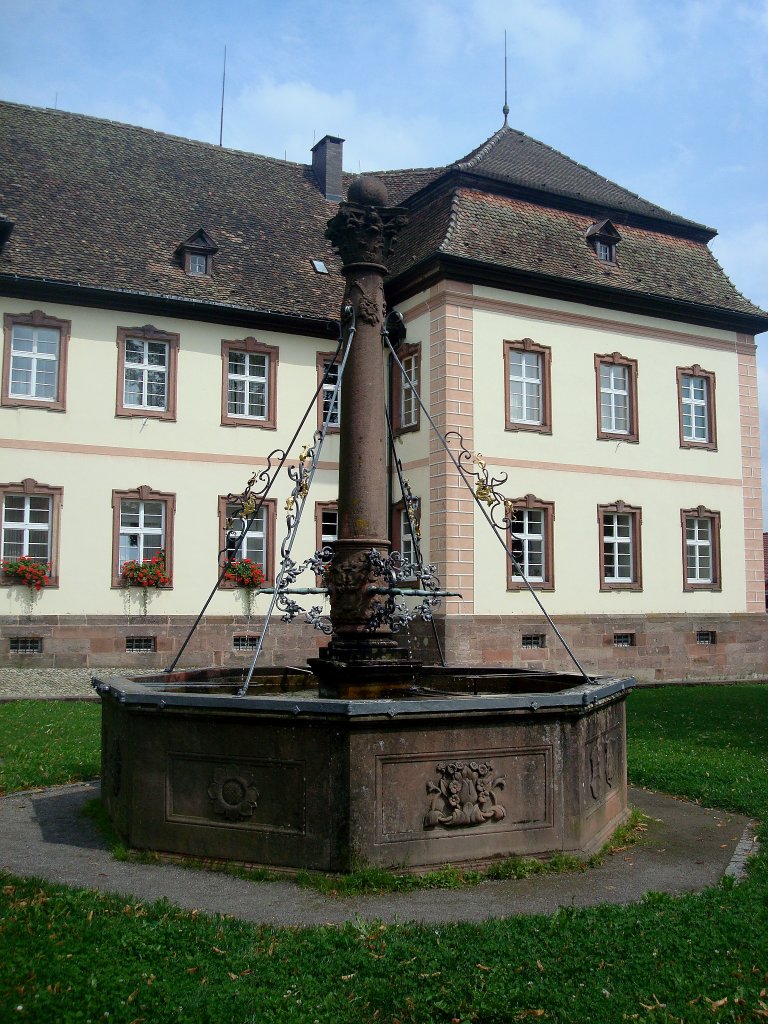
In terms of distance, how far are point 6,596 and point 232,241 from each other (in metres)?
9.63

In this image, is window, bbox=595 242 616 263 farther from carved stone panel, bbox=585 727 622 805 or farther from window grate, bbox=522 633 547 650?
carved stone panel, bbox=585 727 622 805

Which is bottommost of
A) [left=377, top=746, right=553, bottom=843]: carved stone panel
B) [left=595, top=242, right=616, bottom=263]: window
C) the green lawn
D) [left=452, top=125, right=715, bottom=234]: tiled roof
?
the green lawn

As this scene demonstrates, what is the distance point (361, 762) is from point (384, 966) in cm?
159

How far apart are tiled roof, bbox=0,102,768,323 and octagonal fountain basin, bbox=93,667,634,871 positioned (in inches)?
622

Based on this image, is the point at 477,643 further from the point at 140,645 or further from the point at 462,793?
the point at 462,793

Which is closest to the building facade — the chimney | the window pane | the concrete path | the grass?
the window pane

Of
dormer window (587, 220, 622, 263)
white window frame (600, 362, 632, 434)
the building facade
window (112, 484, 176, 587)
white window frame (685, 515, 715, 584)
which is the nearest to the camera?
the building facade

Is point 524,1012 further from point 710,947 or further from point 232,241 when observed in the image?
point 232,241

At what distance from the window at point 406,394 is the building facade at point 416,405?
3.2 inches

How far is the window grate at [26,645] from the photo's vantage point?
19.6m

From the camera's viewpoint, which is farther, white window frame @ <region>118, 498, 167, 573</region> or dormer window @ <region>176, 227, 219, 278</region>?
dormer window @ <region>176, 227, 219, 278</region>

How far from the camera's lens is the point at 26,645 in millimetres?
19781

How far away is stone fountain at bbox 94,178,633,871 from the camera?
5859mm

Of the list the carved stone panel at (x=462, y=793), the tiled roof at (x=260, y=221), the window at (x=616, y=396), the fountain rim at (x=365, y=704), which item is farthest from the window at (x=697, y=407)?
the carved stone panel at (x=462, y=793)
